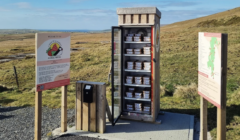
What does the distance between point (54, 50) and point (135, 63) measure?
7.63ft

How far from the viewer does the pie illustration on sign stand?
516cm

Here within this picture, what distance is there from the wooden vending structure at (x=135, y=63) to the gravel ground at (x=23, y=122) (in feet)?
5.68

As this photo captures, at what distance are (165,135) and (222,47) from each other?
3.10 metres

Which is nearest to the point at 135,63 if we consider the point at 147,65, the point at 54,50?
A: the point at 147,65

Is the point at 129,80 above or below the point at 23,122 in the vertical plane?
above

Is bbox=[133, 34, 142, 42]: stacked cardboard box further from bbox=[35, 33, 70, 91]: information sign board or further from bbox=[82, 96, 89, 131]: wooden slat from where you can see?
bbox=[82, 96, 89, 131]: wooden slat

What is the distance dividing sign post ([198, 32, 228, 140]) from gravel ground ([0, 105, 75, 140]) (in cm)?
401

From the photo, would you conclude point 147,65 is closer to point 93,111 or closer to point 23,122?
point 93,111

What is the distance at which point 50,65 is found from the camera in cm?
523

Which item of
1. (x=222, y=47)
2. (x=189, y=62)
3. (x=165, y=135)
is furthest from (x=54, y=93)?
(x=189, y=62)

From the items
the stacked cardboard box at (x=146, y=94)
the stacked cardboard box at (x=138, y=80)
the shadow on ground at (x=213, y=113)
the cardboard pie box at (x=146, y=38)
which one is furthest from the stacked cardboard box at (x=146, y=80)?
the shadow on ground at (x=213, y=113)

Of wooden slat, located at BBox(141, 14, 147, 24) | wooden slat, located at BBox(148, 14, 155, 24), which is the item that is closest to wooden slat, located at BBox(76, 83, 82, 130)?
wooden slat, located at BBox(141, 14, 147, 24)

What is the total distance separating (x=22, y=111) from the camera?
802 centimetres

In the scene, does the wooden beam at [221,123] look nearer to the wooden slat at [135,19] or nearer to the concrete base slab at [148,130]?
the concrete base slab at [148,130]
